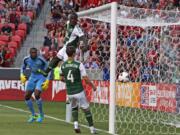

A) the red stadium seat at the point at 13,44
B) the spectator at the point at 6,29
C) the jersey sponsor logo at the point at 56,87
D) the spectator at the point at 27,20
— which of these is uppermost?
the spectator at the point at 27,20

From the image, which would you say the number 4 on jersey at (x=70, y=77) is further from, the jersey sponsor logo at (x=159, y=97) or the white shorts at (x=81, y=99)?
the jersey sponsor logo at (x=159, y=97)

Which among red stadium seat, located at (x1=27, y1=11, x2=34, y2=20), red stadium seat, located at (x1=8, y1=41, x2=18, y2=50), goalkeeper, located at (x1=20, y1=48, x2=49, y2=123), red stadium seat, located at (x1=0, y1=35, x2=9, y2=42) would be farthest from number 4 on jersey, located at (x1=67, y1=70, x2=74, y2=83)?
red stadium seat, located at (x1=27, y1=11, x2=34, y2=20)

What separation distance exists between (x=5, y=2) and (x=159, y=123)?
20.0 meters

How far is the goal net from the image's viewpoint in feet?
56.2

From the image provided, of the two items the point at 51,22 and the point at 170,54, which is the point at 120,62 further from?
the point at 51,22

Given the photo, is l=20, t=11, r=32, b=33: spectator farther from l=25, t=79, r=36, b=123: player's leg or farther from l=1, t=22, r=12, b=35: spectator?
l=25, t=79, r=36, b=123: player's leg

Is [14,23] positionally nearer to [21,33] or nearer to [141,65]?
[21,33]

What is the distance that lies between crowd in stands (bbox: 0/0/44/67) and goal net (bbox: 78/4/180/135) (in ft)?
35.0

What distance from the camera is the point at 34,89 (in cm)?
1897

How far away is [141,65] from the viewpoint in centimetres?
1914

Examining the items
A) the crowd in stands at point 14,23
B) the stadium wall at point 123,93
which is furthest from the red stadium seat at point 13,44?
the stadium wall at point 123,93

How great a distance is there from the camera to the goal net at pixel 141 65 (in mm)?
17141

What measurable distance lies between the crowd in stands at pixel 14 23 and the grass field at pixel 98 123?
855 centimetres

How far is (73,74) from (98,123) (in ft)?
12.1
